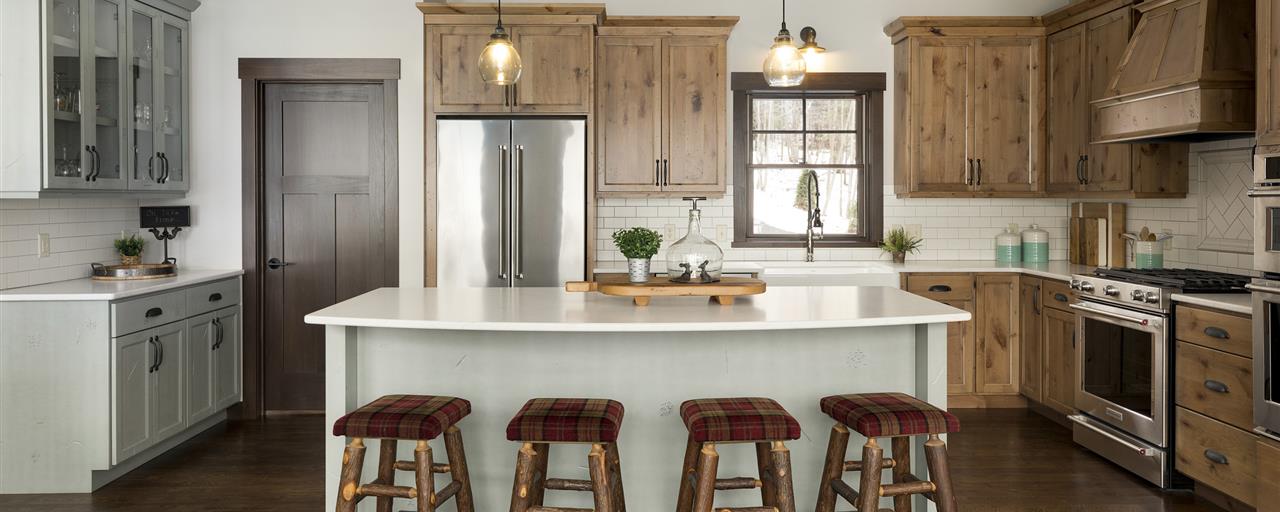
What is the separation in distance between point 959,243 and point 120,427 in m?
5.00

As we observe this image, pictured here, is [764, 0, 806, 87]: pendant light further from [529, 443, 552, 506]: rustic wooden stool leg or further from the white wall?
the white wall

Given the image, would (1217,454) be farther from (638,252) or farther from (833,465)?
(638,252)

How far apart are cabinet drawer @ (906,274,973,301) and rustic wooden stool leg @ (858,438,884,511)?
2.93 metres

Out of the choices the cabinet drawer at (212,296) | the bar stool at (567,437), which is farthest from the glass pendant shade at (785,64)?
the cabinet drawer at (212,296)

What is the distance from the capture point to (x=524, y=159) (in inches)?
213

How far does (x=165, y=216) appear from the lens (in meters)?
5.51

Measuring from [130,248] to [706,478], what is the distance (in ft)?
12.4

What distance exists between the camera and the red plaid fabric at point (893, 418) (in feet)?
9.57

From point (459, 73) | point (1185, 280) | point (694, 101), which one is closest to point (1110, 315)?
point (1185, 280)

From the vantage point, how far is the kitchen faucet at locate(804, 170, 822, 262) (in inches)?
243

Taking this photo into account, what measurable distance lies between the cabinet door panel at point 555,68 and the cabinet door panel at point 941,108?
6.78 feet

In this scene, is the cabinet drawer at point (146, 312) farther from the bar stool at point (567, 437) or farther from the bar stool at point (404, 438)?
the bar stool at point (567, 437)

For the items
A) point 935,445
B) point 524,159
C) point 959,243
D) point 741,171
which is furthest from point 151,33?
point 959,243

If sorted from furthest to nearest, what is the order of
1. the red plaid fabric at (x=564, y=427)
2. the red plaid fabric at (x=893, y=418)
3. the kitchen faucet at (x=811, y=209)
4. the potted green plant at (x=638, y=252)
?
the kitchen faucet at (x=811, y=209)
the potted green plant at (x=638, y=252)
the red plaid fabric at (x=893, y=418)
the red plaid fabric at (x=564, y=427)
